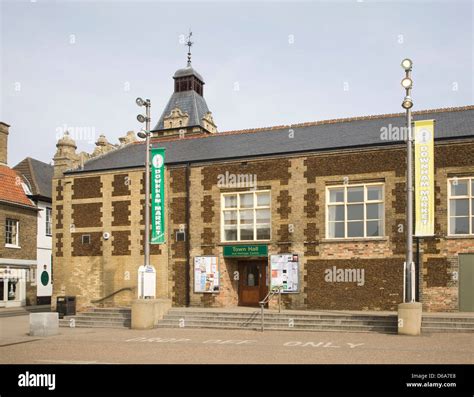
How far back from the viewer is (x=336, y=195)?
24.2 meters

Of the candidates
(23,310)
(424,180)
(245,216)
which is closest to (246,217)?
(245,216)

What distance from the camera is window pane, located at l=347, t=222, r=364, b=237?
23.6 meters

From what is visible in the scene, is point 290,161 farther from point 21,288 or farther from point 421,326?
point 21,288

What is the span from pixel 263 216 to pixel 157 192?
5027 mm

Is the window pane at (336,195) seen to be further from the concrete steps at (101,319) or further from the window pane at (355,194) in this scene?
the concrete steps at (101,319)

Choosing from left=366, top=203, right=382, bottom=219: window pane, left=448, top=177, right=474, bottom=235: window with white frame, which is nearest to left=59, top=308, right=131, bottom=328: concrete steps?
left=366, top=203, right=382, bottom=219: window pane

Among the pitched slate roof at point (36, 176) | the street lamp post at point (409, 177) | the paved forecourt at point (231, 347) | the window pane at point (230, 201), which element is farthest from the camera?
the pitched slate roof at point (36, 176)

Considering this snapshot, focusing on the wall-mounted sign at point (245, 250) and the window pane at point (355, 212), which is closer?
the window pane at point (355, 212)

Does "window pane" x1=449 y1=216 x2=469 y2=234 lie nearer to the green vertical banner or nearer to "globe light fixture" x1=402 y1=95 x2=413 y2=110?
→ "globe light fixture" x1=402 y1=95 x2=413 y2=110

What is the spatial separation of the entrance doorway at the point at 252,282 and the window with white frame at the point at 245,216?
1.46 metres

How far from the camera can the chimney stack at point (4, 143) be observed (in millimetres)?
38156

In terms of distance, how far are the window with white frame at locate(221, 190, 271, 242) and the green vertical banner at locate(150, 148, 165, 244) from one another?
2.77 metres

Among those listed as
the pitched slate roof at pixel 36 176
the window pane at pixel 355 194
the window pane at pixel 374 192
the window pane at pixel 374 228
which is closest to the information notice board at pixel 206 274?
the window pane at pixel 355 194
